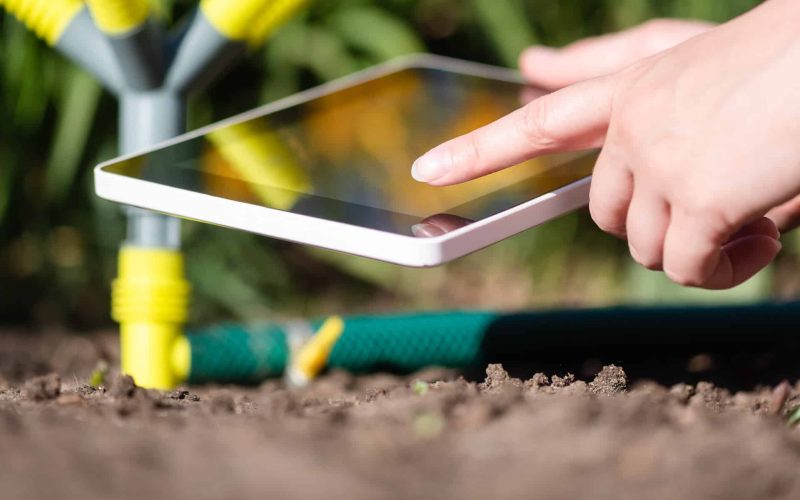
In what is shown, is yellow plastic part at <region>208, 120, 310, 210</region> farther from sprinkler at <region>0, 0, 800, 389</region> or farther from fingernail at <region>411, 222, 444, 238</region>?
fingernail at <region>411, 222, 444, 238</region>

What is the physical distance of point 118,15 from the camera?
1107 mm

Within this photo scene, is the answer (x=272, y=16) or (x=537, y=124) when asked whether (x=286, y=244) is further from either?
(x=537, y=124)

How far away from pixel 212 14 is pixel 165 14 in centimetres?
68

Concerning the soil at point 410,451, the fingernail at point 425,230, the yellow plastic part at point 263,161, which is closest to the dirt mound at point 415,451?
the soil at point 410,451

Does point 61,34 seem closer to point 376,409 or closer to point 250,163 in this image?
point 250,163

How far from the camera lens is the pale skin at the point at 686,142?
815 mm

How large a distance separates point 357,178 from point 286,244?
1140 mm

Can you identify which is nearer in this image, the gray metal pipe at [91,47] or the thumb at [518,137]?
the thumb at [518,137]

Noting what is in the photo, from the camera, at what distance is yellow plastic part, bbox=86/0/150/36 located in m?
1.09

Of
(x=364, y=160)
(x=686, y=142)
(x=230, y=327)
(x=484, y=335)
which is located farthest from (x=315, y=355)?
(x=686, y=142)

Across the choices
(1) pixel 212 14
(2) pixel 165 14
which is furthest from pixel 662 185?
(2) pixel 165 14

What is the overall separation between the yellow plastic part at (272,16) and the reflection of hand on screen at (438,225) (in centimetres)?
46

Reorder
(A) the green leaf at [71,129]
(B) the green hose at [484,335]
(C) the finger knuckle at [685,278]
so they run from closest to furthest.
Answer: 1. (C) the finger knuckle at [685,278]
2. (B) the green hose at [484,335]
3. (A) the green leaf at [71,129]

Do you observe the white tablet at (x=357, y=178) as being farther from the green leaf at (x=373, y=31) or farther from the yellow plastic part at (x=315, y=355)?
the green leaf at (x=373, y=31)
